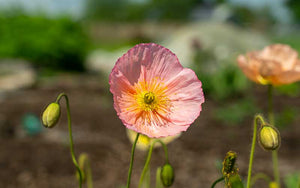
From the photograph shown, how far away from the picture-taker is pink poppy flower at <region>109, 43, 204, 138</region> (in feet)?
3.00

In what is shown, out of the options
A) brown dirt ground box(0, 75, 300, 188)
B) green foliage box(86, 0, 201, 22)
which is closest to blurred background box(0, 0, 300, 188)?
brown dirt ground box(0, 75, 300, 188)

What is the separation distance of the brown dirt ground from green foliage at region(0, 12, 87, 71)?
5.80 metres

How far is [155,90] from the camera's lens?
0.97 meters

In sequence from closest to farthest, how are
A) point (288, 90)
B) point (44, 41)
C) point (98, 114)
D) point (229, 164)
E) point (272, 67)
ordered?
point (229, 164), point (272, 67), point (98, 114), point (288, 90), point (44, 41)

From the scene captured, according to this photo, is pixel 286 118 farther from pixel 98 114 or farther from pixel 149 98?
pixel 149 98

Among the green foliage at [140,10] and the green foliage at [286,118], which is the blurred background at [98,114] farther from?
the green foliage at [140,10]

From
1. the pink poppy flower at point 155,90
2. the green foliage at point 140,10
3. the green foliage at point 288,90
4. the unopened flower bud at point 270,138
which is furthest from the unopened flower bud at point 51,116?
the green foliage at point 140,10

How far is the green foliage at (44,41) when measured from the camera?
10727mm

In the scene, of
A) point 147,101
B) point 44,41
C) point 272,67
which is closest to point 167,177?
point 147,101

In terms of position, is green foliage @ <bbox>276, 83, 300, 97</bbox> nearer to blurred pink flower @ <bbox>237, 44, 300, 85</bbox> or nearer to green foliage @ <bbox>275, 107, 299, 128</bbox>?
green foliage @ <bbox>275, 107, 299, 128</bbox>

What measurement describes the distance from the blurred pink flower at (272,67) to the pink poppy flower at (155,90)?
1.50 feet

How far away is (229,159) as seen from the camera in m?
0.86

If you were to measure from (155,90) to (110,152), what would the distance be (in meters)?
2.53

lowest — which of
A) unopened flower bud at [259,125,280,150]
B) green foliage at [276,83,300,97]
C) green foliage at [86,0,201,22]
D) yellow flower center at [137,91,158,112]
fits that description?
unopened flower bud at [259,125,280,150]
